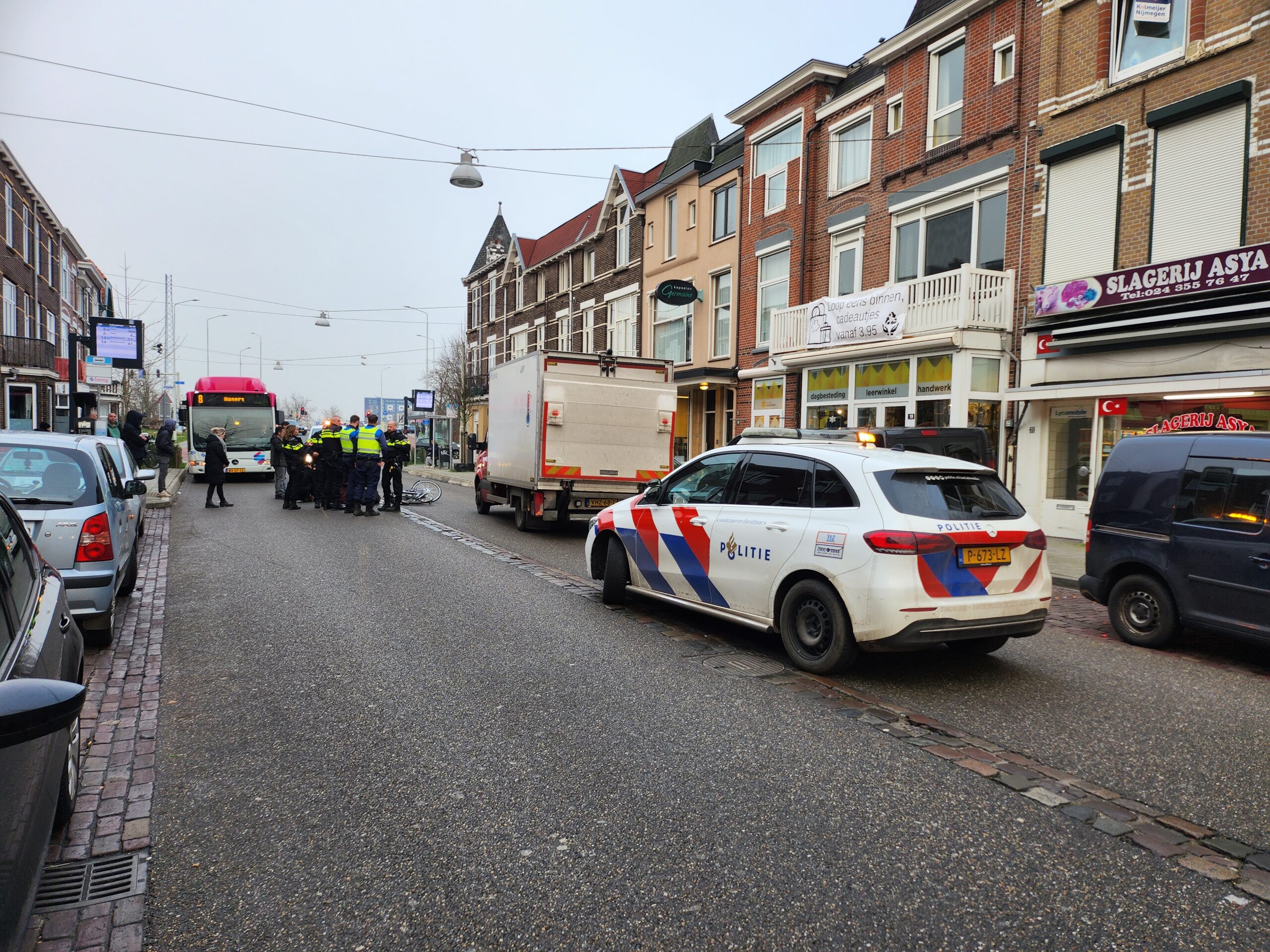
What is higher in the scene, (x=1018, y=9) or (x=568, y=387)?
(x=1018, y=9)

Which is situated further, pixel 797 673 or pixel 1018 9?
pixel 1018 9

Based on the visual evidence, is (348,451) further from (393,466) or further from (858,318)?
(858,318)

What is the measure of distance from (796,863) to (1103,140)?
14.4 meters

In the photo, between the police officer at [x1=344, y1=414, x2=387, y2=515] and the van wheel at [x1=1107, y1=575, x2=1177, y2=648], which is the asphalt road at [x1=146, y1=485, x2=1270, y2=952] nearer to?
the van wheel at [x1=1107, y1=575, x2=1177, y2=648]

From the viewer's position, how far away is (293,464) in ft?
57.8

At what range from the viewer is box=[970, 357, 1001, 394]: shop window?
1554 cm

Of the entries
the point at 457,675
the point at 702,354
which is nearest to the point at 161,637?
the point at 457,675

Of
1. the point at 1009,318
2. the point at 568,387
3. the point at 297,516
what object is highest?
the point at 1009,318

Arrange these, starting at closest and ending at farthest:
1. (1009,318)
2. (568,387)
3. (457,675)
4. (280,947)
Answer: (280,947)
(457,675)
(568,387)
(1009,318)

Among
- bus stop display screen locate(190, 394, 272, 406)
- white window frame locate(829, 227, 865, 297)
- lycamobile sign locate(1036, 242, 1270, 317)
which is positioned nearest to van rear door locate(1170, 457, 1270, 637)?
lycamobile sign locate(1036, 242, 1270, 317)

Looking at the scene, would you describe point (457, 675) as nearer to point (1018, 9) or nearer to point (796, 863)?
point (796, 863)

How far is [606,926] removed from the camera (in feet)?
9.40

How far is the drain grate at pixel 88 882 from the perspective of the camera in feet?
9.85

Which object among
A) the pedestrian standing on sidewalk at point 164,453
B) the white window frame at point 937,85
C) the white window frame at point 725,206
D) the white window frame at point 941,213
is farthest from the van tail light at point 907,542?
the white window frame at point 725,206
